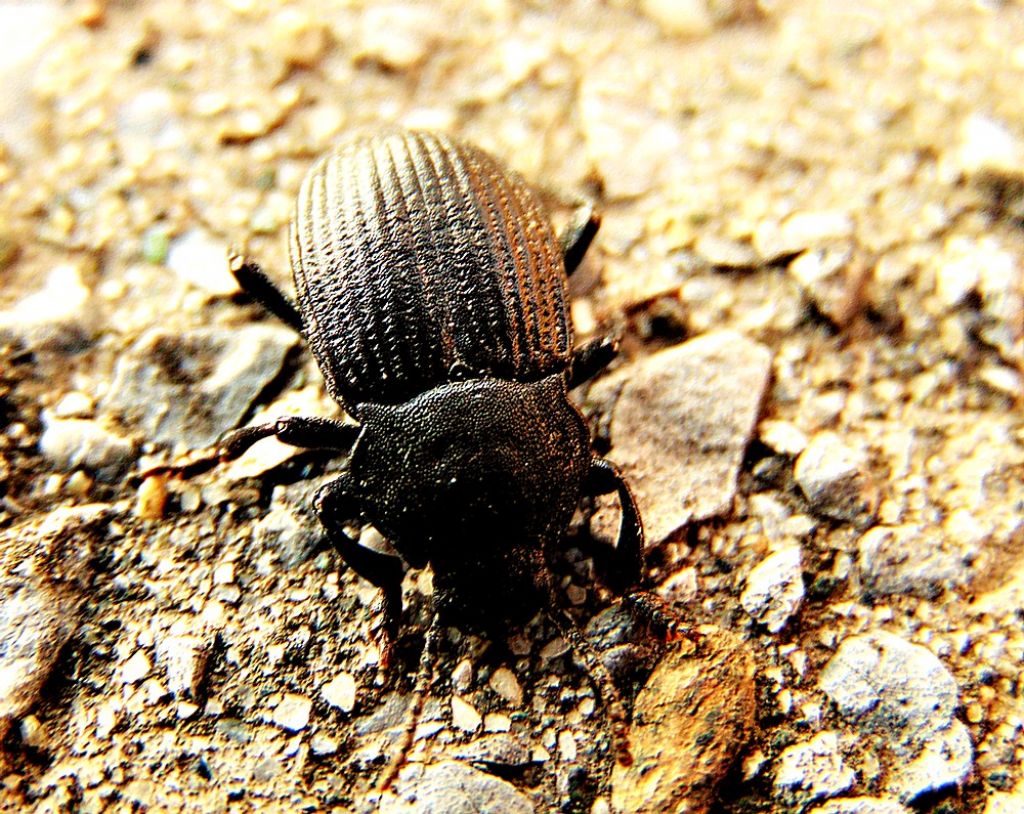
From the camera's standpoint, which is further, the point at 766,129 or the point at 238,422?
the point at 766,129

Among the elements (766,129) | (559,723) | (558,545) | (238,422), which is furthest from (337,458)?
(766,129)

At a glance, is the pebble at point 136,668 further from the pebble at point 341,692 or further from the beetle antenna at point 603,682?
the beetle antenna at point 603,682

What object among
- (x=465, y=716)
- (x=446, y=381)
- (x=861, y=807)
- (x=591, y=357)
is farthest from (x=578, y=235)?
(x=861, y=807)

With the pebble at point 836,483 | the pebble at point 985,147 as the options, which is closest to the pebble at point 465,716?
the pebble at point 836,483

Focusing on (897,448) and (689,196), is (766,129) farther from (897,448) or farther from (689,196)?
(897,448)

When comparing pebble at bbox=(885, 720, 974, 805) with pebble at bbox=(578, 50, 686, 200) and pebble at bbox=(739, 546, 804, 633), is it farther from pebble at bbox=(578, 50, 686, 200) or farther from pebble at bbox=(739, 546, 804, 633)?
pebble at bbox=(578, 50, 686, 200)

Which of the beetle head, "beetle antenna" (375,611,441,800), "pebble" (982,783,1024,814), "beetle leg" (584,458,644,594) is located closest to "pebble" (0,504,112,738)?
the beetle head
